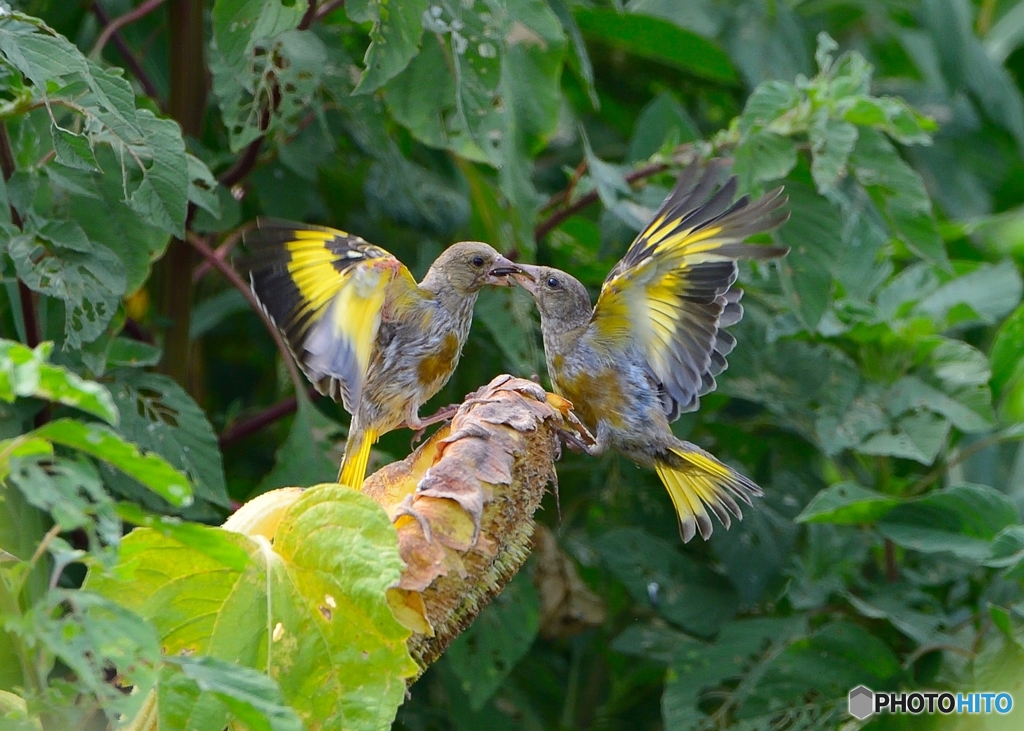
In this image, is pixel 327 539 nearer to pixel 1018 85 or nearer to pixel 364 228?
pixel 364 228

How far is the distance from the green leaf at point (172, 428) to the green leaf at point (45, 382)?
1230 mm

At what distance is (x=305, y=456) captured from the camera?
2473 mm

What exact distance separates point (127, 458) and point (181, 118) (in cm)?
181

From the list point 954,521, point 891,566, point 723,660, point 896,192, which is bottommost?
point 723,660

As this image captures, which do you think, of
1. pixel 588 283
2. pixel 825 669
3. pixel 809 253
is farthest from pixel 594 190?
pixel 825 669

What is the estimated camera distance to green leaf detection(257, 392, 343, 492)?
8.05 ft

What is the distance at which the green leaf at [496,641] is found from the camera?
2617 millimetres

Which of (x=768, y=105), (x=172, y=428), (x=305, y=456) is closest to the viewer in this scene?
(x=172, y=428)

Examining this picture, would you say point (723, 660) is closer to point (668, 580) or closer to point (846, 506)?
point (668, 580)

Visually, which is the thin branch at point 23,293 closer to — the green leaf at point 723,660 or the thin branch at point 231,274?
the thin branch at point 231,274

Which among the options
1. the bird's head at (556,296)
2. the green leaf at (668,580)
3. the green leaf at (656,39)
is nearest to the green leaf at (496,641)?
the green leaf at (668,580)

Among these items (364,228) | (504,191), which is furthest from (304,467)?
(364,228)

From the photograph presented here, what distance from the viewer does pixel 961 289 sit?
310cm

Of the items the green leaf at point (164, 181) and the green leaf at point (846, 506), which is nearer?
the green leaf at point (164, 181)
